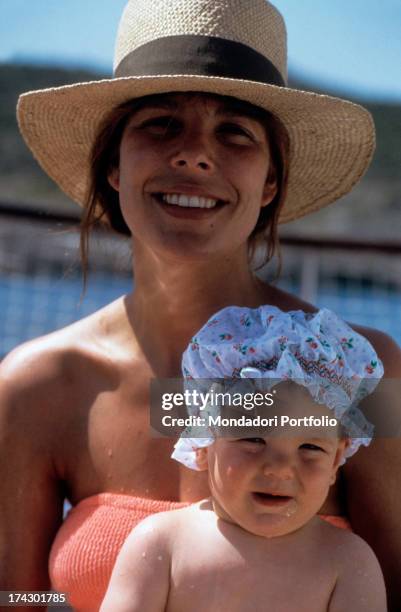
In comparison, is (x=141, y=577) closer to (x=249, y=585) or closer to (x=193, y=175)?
(x=249, y=585)

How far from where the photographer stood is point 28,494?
89.7 inches

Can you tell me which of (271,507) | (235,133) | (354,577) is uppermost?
(235,133)

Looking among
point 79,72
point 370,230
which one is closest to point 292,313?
point 370,230

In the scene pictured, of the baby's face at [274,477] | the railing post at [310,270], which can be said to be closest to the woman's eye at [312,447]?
the baby's face at [274,477]

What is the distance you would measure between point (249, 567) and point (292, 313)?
471 mm

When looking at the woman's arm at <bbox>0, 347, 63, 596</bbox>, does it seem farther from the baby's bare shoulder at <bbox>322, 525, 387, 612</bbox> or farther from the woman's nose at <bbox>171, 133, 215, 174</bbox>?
the baby's bare shoulder at <bbox>322, 525, 387, 612</bbox>

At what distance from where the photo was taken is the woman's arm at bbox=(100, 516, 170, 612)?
173 cm

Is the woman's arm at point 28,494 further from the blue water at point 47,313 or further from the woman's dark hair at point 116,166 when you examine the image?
the blue water at point 47,313

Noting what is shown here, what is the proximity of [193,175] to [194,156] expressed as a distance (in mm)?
43

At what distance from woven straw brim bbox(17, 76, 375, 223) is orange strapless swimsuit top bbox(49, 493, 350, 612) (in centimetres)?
90

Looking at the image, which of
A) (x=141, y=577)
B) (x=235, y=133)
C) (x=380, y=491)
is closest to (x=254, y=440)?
(x=141, y=577)

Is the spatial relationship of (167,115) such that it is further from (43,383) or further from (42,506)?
(42,506)

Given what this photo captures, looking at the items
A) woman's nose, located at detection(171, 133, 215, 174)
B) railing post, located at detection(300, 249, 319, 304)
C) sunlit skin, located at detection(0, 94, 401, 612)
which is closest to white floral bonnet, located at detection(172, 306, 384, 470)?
sunlit skin, located at detection(0, 94, 401, 612)

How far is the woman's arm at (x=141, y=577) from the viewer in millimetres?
1727
